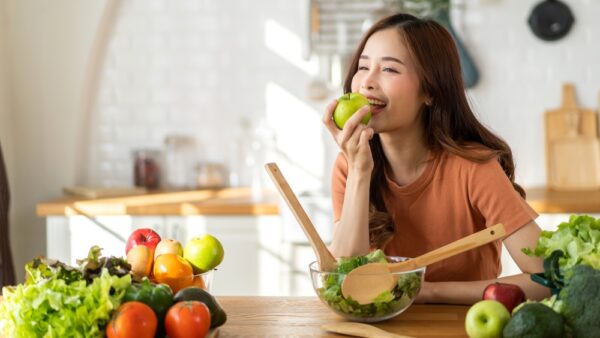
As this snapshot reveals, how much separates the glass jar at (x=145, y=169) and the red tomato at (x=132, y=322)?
3.01m

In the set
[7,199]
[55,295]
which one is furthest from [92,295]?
[7,199]

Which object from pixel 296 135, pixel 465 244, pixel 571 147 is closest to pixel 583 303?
pixel 465 244

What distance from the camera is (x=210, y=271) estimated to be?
1.94m

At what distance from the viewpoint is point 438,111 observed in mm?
2451

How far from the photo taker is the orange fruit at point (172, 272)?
6.08 ft

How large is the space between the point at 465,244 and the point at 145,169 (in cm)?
298

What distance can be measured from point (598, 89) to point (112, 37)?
103 inches

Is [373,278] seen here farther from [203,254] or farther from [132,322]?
[132,322]

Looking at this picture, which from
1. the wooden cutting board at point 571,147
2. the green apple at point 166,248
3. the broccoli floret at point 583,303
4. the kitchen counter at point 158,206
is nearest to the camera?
the broccoli floret at point 583,303

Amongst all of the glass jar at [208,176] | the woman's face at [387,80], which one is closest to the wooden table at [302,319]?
the woman's face at [387,80]

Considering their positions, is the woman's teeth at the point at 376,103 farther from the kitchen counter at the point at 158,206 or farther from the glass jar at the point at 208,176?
the glass jar at the point at 208,176

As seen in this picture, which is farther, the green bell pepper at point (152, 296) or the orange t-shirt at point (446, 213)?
Result: the orange t-shirt at point (446, 213)

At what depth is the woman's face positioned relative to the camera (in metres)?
2.35

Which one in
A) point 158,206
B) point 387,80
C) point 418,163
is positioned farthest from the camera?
point 158,206
